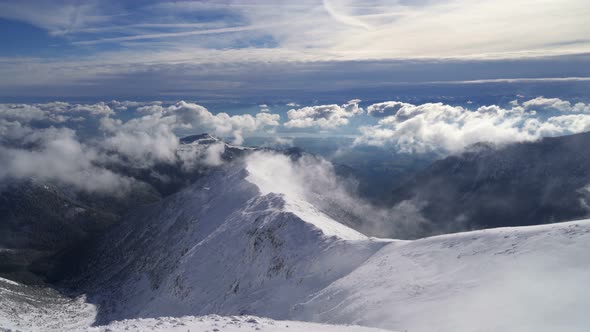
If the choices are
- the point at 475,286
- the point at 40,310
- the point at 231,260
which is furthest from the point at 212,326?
the point at 40,310

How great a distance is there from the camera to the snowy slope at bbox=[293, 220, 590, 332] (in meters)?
33.8

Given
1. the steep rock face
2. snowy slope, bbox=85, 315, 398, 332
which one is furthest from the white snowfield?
the steep rock face

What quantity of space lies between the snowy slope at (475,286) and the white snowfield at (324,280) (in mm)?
167

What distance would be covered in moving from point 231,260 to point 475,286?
277 ft

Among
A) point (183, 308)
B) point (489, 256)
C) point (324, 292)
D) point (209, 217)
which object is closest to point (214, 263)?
point (183, 308)

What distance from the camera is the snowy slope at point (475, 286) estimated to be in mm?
33812

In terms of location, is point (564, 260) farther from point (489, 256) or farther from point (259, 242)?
point (259, 242)

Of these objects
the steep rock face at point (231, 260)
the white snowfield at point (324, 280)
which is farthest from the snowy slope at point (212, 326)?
the steep rock face at point (231, 260)

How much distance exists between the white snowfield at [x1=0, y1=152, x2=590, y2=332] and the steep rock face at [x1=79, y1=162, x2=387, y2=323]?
44 centimetres

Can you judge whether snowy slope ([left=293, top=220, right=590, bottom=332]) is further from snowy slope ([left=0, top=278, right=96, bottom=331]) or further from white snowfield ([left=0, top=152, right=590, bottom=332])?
snowy slope ([left=0, top=278, right=96, bottom=331])

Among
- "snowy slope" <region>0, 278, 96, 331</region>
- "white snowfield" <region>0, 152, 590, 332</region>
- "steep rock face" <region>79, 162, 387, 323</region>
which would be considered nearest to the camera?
"white snowfield" <region>0, 152, 590, 332</region>

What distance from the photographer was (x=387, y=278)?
5978 cm

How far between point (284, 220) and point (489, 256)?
6900 cm

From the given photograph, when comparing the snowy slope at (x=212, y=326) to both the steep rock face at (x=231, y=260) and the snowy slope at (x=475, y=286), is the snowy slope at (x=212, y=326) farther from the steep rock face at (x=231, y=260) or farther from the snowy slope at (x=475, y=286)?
the steep rock face at (x=231, y=260)
